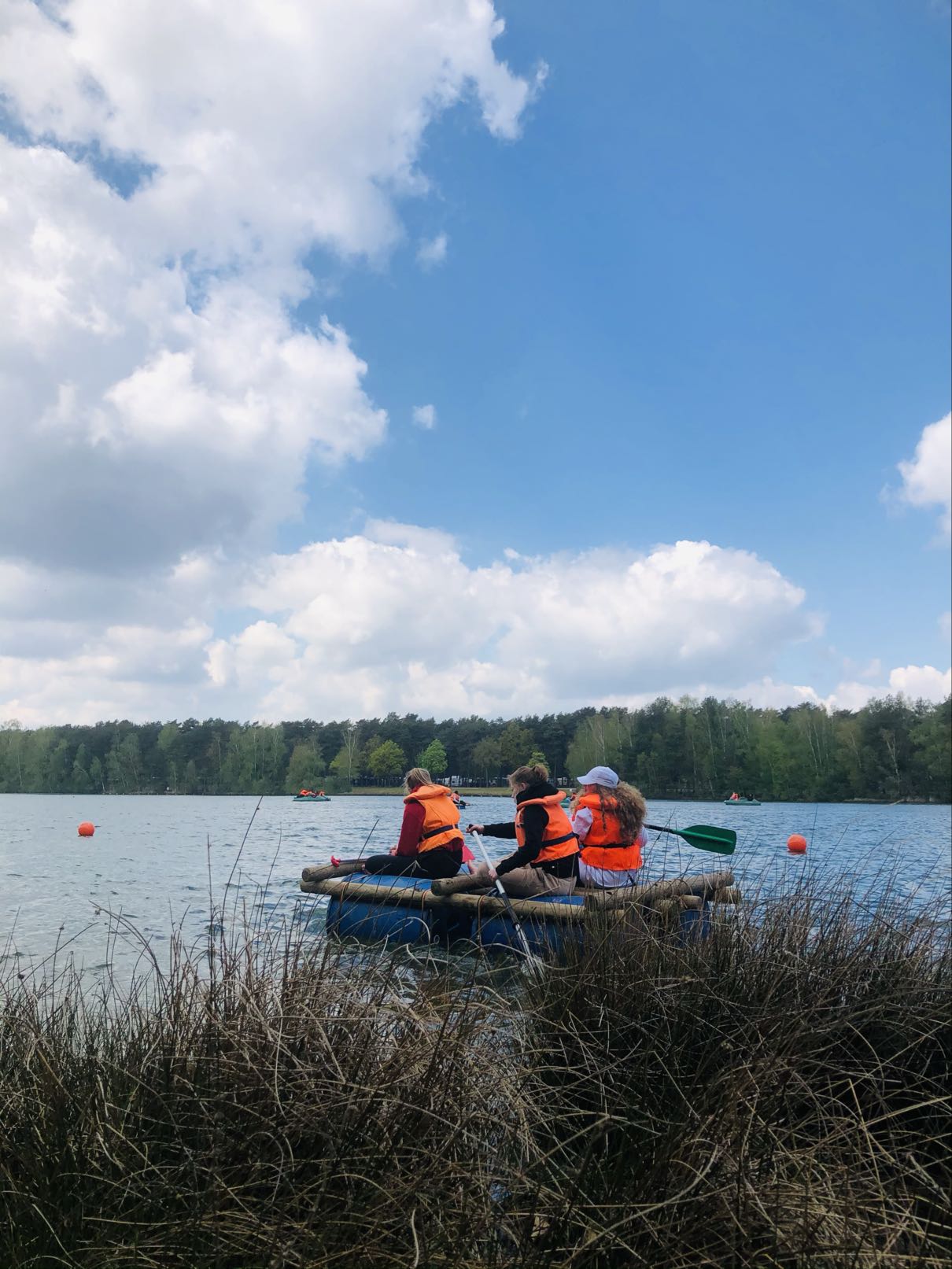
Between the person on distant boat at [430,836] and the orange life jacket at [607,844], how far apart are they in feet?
5.52

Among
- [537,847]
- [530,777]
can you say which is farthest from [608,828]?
[530,777]

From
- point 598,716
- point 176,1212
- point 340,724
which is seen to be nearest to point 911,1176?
point 176,1212

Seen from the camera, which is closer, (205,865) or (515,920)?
(515,920)

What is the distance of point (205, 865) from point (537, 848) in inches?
600

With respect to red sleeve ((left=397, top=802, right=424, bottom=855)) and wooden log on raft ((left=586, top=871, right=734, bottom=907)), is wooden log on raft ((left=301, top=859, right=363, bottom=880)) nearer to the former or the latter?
red sleeve ((left=397, top=802, right=424, bottom=855))

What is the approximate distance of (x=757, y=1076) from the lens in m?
3.07

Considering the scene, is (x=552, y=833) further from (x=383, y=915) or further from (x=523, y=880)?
(x=383, y=915)

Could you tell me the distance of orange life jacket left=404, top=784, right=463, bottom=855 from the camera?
10.1 meters

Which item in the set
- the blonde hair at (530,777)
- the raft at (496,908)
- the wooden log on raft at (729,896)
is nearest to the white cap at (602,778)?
the blonde hair at (530,777)

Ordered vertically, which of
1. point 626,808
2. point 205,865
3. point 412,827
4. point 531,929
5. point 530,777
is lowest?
point 205,865

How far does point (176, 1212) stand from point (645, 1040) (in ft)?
6.15

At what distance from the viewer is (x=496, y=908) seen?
27.1 feet

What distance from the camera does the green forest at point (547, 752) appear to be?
2852 inches

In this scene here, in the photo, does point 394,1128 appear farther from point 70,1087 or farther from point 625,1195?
point 70,1087
